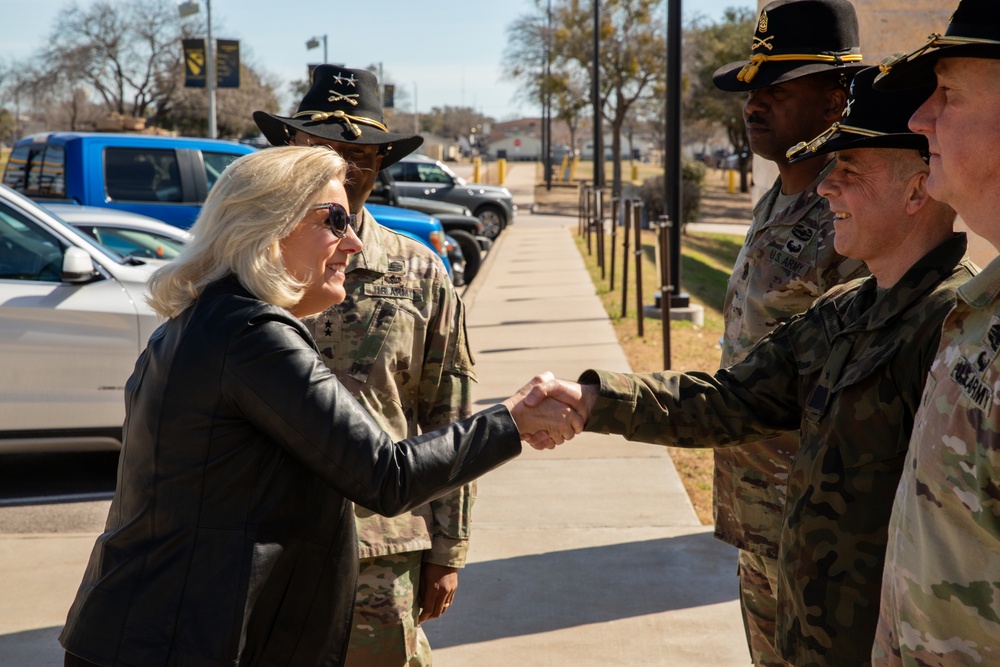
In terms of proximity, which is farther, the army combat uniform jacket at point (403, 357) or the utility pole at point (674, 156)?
the utility pole at point (674, 156)

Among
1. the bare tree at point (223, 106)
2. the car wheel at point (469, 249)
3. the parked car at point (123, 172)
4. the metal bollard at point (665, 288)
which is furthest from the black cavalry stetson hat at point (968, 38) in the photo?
the bare tree at point (223, 106)

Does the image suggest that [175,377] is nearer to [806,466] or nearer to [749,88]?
[806,466]

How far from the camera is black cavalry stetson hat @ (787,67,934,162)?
7.40ft

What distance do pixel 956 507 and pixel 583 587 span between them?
11.6 ft

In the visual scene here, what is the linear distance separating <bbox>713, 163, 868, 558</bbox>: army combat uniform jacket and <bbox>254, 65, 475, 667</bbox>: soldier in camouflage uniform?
2.60ft

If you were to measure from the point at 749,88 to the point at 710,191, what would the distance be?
52267 mm

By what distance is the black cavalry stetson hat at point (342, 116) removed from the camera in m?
3.07

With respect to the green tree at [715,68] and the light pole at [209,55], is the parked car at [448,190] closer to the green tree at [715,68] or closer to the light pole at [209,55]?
the light pole at [209,55]

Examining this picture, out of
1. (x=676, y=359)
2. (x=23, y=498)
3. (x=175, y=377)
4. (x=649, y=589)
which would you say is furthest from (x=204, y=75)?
(x=175, y=377)

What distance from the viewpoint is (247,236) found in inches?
86.4

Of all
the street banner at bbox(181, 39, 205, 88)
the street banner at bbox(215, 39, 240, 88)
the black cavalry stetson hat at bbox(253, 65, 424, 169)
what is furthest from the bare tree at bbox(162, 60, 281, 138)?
the black cavalry stetson hat at bbox(253, 65, 424, 169)

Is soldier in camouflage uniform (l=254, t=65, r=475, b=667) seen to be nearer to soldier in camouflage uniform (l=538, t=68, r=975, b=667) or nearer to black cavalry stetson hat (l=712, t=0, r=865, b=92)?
soldier in camouflage uniform (l=538, t=68, r=975, b=667)

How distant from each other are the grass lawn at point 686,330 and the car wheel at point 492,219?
221 cm

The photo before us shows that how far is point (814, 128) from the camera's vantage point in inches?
133
